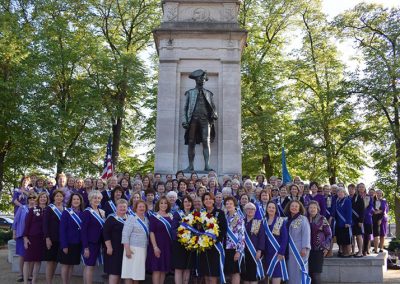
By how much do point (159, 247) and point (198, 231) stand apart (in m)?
0.82

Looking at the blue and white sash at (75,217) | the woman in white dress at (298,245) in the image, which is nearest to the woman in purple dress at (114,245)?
the blue and white sash at (75,217)

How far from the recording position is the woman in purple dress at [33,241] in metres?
9.20

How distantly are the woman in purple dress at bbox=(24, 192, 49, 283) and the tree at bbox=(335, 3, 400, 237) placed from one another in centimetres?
1896

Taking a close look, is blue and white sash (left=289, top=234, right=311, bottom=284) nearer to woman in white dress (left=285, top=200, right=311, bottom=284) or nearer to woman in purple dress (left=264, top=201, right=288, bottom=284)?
woman in white dress (left=285, top=200, right=311, bottom=284)

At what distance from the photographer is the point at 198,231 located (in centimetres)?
784

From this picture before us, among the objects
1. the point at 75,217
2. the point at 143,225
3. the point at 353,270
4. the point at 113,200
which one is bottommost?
the point at 353,270

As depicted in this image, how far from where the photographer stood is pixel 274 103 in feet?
96.9

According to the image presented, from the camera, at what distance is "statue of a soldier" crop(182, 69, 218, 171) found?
15336mm

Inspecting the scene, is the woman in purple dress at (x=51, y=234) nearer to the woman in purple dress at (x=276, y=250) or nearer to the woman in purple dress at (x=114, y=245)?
the woman in purple dress at (x=114, y=245)

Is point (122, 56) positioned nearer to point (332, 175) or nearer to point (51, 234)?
point (332, 175)

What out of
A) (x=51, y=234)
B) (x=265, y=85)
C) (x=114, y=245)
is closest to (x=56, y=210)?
(x=51, y=234)

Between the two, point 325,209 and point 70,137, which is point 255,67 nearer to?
point 70,137

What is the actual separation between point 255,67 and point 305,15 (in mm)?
5486

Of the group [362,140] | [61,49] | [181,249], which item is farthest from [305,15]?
[181,249]
